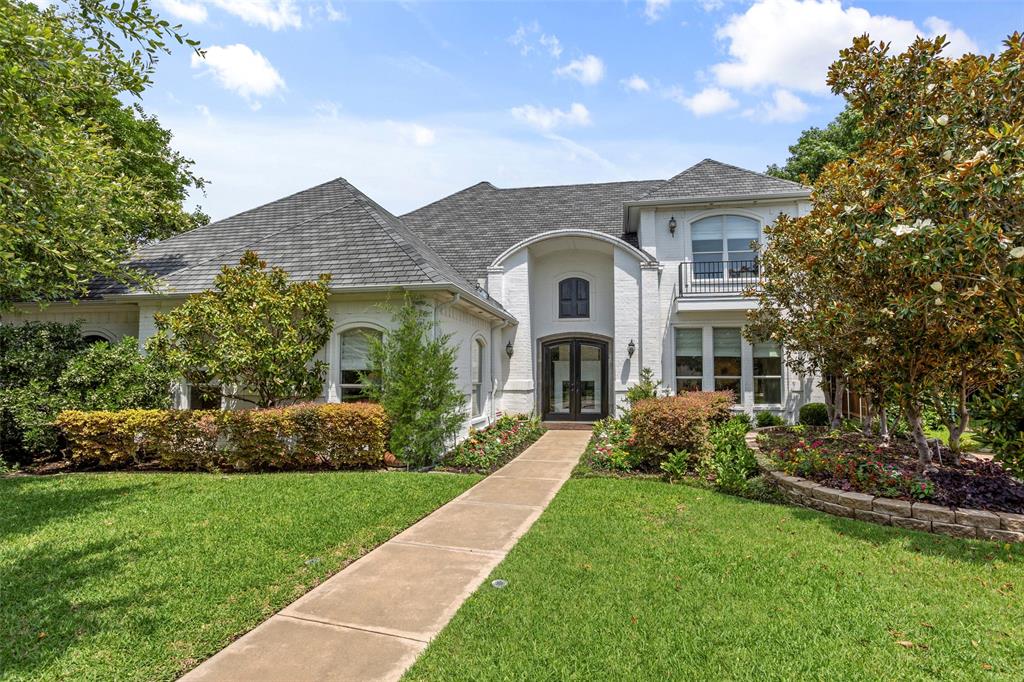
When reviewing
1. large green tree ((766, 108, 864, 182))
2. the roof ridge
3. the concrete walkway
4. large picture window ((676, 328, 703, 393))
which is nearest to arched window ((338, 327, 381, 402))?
the roof ridge

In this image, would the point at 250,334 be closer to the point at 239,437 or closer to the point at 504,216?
the point at 239,437

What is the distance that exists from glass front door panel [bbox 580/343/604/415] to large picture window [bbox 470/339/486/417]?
148 inches

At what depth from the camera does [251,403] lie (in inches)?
421

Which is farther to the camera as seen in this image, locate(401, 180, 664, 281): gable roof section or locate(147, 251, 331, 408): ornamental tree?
locate(401, 180, 664, 281): gable roof section

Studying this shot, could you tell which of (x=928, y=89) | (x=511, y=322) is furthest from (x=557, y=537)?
(x=511, y=322)

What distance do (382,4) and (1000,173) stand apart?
28.9 feet

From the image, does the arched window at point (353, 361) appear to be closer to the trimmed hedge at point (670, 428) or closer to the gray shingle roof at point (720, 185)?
the trimmed hedge at point (670, 428)

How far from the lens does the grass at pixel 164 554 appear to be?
3.43 m

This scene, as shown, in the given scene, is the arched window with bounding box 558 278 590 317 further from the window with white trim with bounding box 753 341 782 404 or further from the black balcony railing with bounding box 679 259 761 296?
the window with white trim with bounding box 753 341 782 404

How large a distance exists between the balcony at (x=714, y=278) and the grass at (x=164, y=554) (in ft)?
31.1

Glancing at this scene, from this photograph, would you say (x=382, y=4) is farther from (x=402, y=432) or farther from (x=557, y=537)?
(x=557, y=537)

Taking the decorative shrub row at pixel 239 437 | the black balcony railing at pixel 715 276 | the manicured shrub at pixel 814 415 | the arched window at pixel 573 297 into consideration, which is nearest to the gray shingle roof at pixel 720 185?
the black balcony railing at pixel 715 276

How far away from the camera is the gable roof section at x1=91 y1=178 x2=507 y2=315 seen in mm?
10679

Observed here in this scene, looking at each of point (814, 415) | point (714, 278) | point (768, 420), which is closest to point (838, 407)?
point (814, 415)
